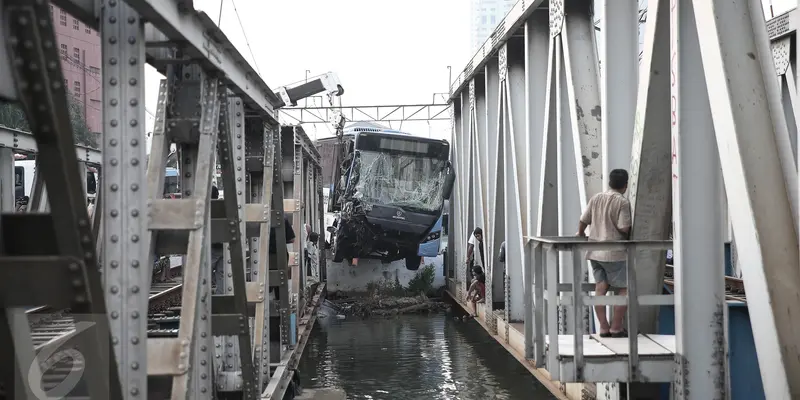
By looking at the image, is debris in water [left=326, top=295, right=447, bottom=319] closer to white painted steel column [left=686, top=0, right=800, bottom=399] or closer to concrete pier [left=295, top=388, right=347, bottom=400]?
concrete pier [left=295, top=388, right=347, bottom=400]

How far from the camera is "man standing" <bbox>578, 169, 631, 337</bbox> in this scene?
5711mm

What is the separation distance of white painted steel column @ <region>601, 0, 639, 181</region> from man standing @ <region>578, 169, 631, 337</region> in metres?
0.64

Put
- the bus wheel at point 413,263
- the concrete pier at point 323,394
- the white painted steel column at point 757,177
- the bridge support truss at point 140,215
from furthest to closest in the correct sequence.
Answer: the bus wheel at point 413,263, the concrete pier at point 323,394, the white painted steel column at point 757,177, the bridge support truss at point 140,215

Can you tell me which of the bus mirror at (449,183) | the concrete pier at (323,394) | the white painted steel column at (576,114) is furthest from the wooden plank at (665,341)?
the bus mirror at (449,183)

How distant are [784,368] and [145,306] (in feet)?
10.2

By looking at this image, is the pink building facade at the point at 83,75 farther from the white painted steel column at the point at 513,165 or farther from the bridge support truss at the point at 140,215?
the bridge support truss at the point at 140,215

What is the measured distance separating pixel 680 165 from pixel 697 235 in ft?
1.52

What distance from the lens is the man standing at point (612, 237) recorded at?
571cm

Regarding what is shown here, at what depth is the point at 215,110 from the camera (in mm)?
4523

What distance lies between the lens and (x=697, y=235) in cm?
491

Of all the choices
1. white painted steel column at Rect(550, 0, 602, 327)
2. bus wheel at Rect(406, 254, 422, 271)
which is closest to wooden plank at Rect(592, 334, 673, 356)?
white painted steel column at Rect(550, 0, 602, 327)

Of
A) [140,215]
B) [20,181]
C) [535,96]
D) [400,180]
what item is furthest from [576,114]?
[20,181]

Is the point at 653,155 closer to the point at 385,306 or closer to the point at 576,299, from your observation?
the point at 576,299

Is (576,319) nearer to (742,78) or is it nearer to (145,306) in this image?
(742,78)
